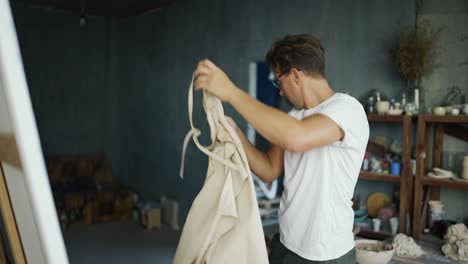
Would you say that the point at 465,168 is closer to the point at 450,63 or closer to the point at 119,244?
the point at 450,63

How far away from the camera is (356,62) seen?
142 inches

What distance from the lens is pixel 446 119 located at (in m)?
2.88

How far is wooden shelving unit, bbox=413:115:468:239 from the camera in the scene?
113 inches

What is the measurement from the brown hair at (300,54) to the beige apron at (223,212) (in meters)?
0.26

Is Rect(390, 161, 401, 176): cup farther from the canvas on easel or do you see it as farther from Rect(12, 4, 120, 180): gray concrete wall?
Rect(12, 4, 120, 180): gray concrete wall

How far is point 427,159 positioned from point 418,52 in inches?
30.3

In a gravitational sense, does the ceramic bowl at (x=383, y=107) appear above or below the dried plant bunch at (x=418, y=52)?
below

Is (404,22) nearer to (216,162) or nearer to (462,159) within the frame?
(462,159)

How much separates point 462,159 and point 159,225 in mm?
4084

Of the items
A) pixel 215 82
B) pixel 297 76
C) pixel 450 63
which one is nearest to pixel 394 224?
pixel 450 63

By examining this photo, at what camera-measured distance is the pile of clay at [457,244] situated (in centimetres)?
246

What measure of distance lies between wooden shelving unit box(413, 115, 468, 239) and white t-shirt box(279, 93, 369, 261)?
1.79 m

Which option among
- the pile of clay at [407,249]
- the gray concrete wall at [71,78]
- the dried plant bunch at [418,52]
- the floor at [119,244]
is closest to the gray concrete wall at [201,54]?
the dried plant bunch at [418,52]

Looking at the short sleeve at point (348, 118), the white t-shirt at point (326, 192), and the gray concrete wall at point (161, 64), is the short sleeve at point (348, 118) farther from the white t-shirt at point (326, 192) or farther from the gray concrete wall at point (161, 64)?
the gray concrete wall at point (161, 64)
